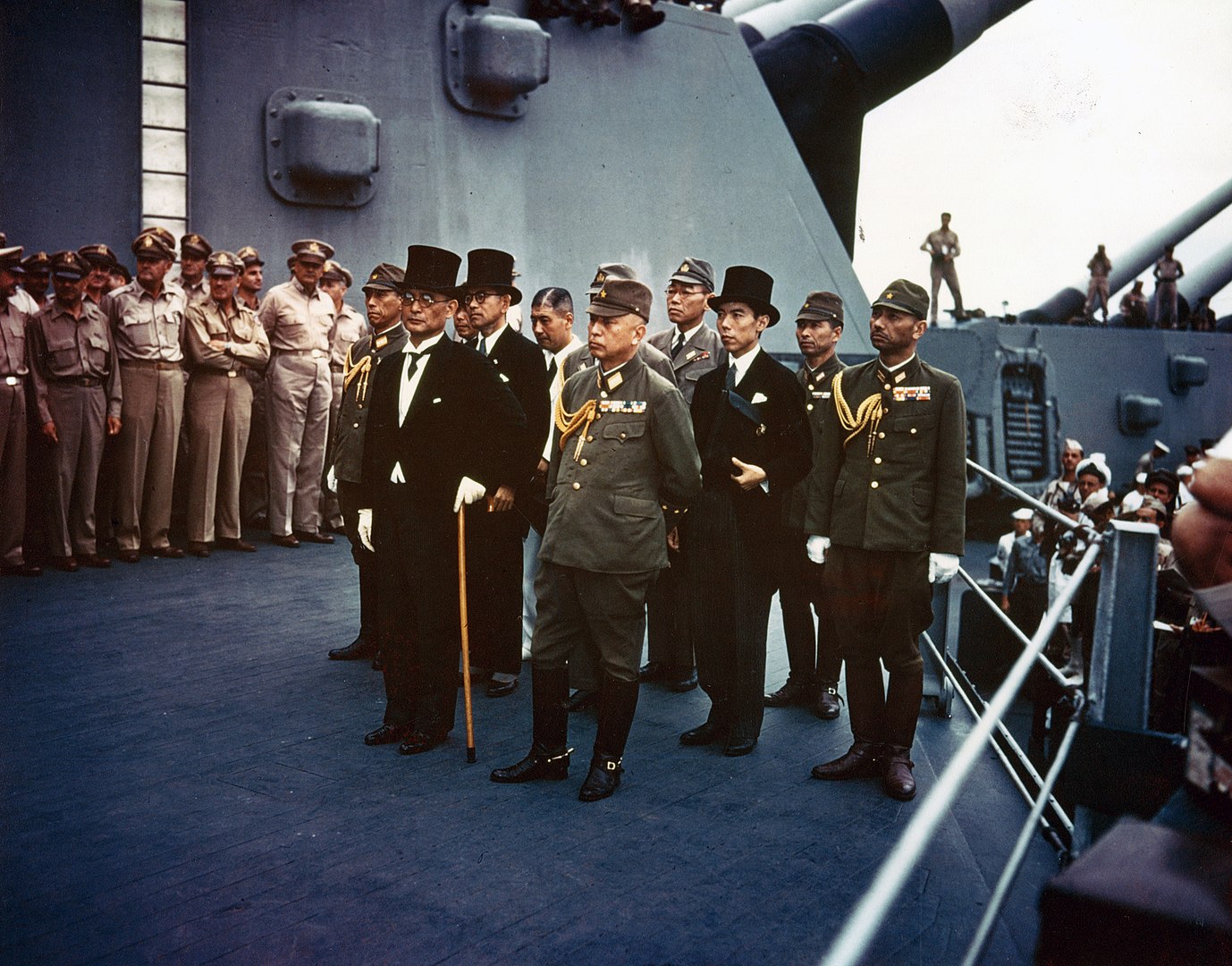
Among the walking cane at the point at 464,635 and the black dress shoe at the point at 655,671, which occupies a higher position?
the walking cane at the point at 464,635

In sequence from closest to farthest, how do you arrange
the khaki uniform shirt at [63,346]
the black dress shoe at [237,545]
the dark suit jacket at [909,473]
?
1. the dark suit jacket at [909,473]
2. the khaki uniform shirt at [63,346]
3. the black dress shoe at [237,545]

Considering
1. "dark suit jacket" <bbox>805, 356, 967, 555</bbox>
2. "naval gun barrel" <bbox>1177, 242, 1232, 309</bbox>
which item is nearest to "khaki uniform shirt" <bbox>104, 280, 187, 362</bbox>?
"dark suit jacket" <bbox>805, 356, 967, 555</bbox>

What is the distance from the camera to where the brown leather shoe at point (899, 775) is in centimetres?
317

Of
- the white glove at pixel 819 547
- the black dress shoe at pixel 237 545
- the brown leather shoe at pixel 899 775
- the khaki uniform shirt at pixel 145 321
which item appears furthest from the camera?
the black dress shoe at pixel 237 545

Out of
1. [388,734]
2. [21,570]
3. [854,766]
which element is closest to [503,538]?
[388,734]

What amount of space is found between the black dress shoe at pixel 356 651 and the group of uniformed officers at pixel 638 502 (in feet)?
0.04

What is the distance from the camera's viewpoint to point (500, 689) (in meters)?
4.16

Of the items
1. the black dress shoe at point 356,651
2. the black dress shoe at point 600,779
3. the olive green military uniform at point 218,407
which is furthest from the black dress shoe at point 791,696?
the olive green military uniform at point 218,407

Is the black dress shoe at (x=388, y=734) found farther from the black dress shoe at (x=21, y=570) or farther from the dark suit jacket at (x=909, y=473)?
the black dress shoe at (x=21, y=570)

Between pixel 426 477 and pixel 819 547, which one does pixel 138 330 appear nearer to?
pixel 426 477

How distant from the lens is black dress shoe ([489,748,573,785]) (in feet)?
10.4

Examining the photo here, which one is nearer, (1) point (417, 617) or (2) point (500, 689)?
(1) point (417, 617)

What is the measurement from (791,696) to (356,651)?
1.77 meters

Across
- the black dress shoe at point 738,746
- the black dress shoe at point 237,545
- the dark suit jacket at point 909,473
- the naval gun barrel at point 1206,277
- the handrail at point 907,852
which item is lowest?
the black dress shoe at point 738,746
